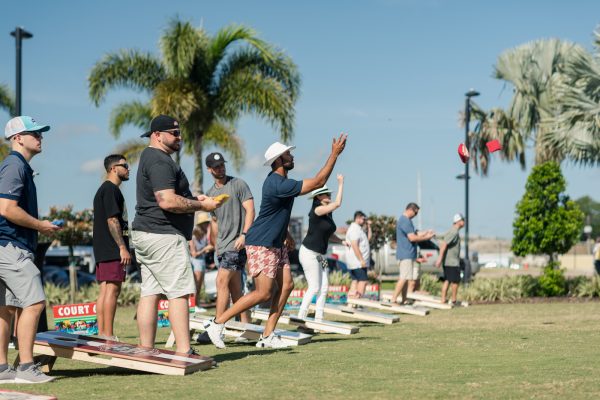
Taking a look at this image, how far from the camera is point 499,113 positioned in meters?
29.8

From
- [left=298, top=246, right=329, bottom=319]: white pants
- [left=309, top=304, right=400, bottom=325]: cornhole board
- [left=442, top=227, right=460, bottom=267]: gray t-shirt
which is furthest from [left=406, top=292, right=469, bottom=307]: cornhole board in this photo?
[left=298, top=246, right=329, bottom=319]: white pants

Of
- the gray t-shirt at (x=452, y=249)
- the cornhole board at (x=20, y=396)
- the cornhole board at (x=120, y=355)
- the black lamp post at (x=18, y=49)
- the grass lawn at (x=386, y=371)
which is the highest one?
the black lamp post at (x=18, y=49)

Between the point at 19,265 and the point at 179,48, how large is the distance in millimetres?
18283

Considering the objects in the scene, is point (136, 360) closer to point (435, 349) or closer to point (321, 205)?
point (435, 349)

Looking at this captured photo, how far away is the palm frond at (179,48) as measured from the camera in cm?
2414

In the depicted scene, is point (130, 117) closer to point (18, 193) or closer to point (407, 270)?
point (407, 270)

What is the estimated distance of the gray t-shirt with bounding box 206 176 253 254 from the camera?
388 inches

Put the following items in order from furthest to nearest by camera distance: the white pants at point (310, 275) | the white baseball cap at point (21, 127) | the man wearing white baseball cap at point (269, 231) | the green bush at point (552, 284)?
the green bush at point (552, 284)
the white pants at point (310, 275)
the man wearing white baseball cap at point (269, 231)
the white baseball cap at point (21, 127)

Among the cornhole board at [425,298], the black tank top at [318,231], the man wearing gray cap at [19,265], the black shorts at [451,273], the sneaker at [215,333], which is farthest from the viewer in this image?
the black shorts at [451,273]

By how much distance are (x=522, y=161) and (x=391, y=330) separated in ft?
62.3

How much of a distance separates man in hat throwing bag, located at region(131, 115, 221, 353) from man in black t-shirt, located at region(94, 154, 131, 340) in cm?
142

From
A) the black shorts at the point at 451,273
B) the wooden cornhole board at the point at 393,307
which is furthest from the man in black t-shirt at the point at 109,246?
the black shorts at the point at 451,273

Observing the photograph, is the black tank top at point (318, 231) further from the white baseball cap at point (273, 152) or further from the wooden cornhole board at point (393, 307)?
the wooden cornhole board at point (393, 307)

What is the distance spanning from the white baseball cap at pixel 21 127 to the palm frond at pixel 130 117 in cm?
2127
